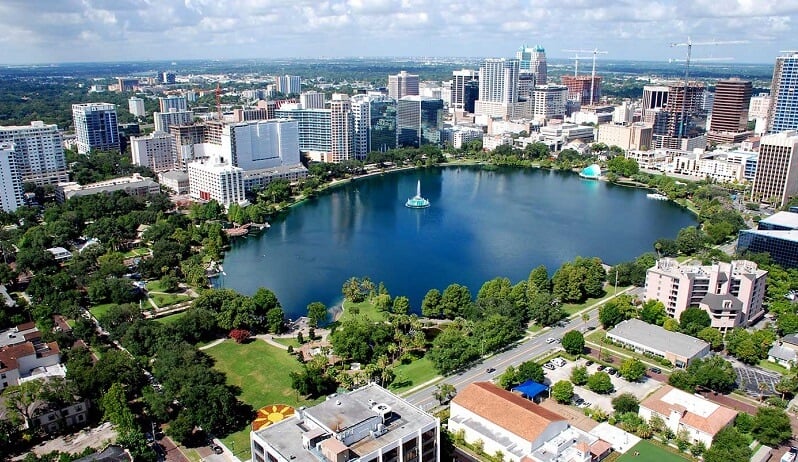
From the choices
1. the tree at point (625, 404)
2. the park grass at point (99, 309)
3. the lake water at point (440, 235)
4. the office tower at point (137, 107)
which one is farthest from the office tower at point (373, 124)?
the tree at point (625, 404)

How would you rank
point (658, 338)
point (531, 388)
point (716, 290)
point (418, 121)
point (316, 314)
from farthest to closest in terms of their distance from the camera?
point (418, 121)
point (316, 314)
point (716, 290)
point (658, 338)
point (531, 388)

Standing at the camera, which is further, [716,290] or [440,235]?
[440,235]

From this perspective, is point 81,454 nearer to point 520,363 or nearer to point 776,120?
point 520,363

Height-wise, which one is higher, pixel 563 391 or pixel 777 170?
pixel 777 170

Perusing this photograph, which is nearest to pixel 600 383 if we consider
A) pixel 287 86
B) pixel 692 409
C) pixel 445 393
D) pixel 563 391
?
pixel 563 391

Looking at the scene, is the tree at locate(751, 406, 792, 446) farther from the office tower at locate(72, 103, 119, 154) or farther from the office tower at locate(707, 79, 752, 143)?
the office tower at locate(72, 103, 119, 154)

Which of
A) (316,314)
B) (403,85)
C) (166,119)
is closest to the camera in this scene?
(316,314)

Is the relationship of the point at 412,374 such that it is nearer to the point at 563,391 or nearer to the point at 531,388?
the point at 531,388

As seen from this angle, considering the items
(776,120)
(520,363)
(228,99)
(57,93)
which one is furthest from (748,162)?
(57,93)
